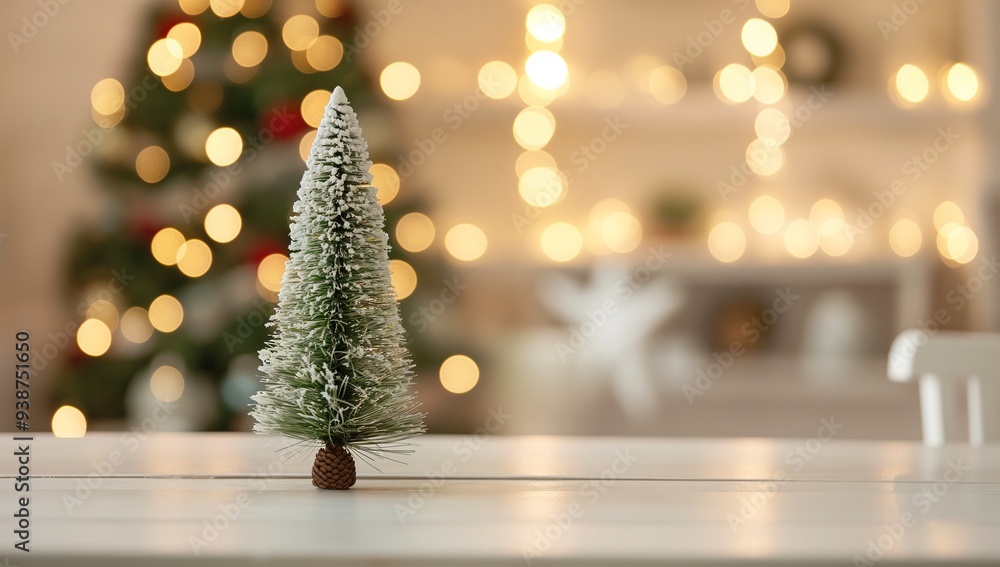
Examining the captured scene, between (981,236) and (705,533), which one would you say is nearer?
(705,533)

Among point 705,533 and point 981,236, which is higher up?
point 981,236

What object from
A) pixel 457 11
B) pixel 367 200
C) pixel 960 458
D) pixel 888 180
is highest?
pixel 457 11

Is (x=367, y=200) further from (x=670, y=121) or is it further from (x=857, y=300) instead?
(x=857, y=300)

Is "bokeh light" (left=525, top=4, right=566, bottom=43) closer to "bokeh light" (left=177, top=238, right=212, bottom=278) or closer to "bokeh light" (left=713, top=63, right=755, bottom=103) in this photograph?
"bokeh light" (left=713, top=63, right=755, bottom=103)

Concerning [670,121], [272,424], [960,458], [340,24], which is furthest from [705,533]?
[670,121]

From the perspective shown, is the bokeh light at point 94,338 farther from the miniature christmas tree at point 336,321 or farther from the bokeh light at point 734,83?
the miniature christmas tree at point 336,321

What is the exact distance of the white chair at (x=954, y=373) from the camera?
43.7 inches

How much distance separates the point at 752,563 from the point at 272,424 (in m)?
0.33

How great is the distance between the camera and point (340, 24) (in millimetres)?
2496

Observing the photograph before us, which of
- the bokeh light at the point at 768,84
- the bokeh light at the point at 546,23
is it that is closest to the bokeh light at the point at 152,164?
the bokeh light at the point at 546,23

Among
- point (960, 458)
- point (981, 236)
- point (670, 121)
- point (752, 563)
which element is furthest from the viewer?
point (670, 121)

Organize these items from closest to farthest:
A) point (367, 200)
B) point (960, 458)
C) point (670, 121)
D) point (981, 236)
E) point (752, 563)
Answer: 1. point (752, 563)
2. point (367, 200)
3. point (960, 458)
4. point (981, 236)
5. point (670, 121)

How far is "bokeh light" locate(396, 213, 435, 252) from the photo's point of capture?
94.4 inches

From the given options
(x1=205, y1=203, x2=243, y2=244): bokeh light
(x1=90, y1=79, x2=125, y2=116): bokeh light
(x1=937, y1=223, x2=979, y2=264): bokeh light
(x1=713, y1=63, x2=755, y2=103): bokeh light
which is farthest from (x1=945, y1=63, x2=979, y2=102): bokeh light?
(x1=90, y1=79, x2=125, y2=116): bokeh light
